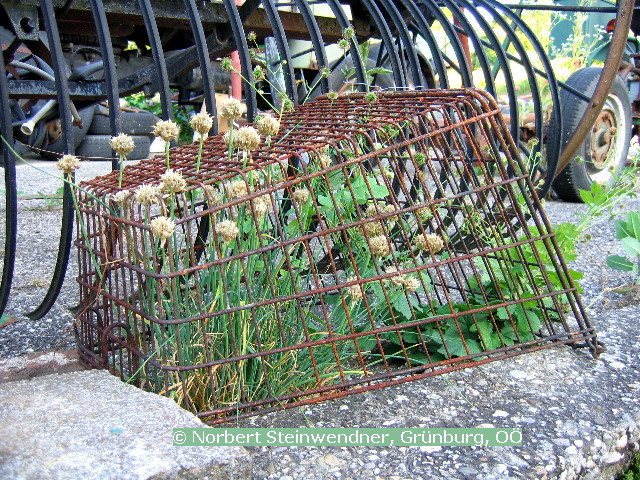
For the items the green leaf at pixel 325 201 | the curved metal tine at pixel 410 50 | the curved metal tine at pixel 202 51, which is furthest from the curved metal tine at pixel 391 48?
the green leaf at pixel 325 201

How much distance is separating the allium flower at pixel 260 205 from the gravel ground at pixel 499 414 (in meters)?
0.46

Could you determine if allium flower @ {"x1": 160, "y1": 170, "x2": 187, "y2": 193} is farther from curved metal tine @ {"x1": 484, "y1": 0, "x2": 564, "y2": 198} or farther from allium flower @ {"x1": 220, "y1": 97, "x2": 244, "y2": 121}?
curved metal tine @ {"x1": 484, "y1": 0, "x2": 564, "y2": 198}

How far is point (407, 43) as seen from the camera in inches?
96.8

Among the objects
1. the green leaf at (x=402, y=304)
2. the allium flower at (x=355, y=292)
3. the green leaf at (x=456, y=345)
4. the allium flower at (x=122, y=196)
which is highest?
the allium flower at (x=122, y=196)

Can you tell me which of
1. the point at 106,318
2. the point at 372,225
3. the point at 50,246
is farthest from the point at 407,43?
the point at 50,246

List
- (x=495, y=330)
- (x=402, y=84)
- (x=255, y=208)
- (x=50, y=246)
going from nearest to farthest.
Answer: (x=255, y=208), (x=495, y=330), (x=402, y=84), (x=50, y=246)

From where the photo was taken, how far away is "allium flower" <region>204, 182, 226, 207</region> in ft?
4.30

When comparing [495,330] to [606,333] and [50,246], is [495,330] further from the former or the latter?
[50,246]

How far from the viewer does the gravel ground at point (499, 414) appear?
4.31 feet

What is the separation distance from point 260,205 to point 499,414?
0.75 meters

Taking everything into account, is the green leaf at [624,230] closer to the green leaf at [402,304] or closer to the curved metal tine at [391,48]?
the curved metal tine at [391,48]

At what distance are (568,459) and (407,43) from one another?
162 centimetres

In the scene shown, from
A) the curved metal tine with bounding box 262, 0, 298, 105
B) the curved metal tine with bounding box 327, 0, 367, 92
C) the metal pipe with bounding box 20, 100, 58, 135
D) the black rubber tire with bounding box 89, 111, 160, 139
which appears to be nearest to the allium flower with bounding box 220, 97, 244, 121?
the curved metal tine with bounding box 262, 0, 298, 105

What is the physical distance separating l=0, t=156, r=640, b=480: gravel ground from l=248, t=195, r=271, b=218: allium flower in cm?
46
